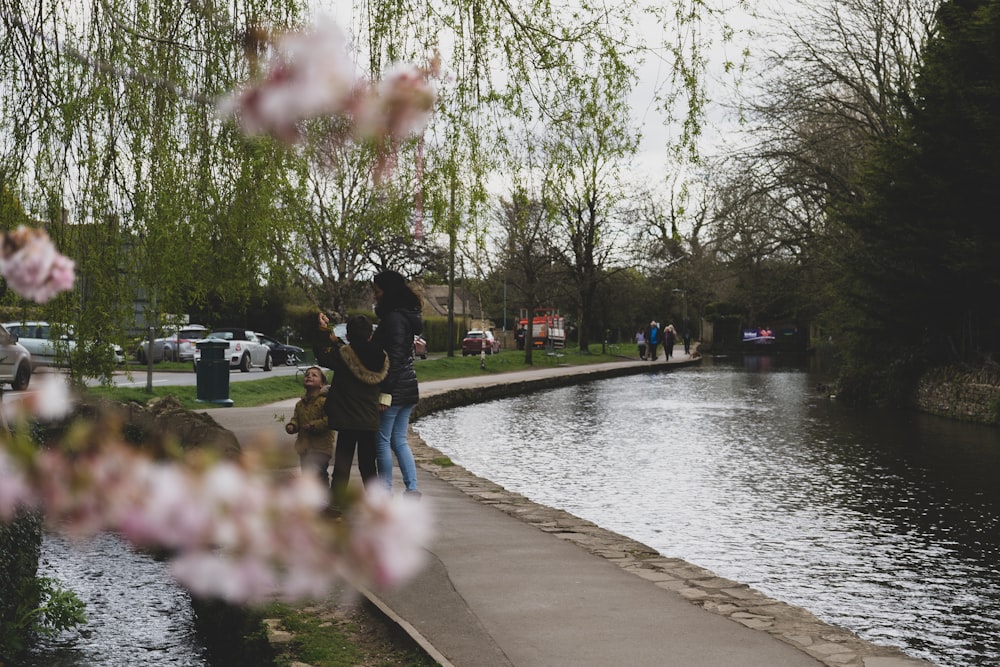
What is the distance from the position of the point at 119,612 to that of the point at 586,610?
139 inches

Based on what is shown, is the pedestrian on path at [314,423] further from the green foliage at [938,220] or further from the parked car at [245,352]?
the parked car at [245,352]

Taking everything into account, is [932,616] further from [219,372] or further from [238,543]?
[219,372]

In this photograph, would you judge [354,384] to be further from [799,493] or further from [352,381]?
[799,493]

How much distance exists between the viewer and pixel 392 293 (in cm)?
850

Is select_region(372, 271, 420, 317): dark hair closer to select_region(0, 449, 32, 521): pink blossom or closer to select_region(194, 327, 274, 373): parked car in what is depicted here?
select_region(0, 449, 32, 521): pink blossom

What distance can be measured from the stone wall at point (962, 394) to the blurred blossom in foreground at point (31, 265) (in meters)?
22.0

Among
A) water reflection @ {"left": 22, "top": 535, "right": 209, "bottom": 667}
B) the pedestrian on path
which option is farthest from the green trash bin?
the pedestrian on path

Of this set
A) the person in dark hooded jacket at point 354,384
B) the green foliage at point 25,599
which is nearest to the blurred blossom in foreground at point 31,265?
the green foliage at point 25,599

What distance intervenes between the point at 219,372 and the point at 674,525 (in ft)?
41.8

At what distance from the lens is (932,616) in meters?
7.14

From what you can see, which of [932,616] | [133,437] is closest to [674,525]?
[932,616]

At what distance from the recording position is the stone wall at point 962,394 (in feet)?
70.6

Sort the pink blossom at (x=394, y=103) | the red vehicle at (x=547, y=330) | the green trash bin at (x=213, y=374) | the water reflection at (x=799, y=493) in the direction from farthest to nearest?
the red vehicle at (x=547, y=330) → the green trash bin at (x=213, y=374) → the water reflection at (x=799, y=493) → the pink blossom at (x=394, y=103)

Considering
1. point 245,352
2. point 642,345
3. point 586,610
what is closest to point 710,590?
point 586,610
